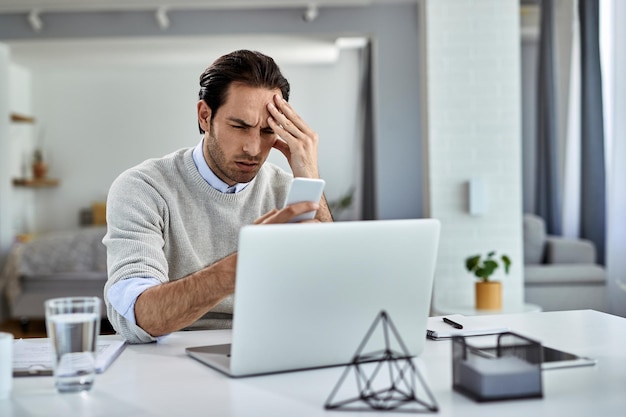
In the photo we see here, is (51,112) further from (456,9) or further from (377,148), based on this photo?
(456,9)

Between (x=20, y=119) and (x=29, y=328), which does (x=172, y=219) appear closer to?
(x=29, y=328)

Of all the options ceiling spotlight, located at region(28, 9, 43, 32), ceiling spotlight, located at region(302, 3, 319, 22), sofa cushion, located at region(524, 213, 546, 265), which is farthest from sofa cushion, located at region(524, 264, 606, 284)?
ceiling spotlight, located at region(28, 9, 43, 32)

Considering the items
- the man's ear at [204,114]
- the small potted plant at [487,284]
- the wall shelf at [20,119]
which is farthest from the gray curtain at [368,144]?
the man's ear at [204,114]

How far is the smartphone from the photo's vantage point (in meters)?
1.38

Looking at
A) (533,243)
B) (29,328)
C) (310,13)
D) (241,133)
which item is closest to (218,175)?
(241,133)

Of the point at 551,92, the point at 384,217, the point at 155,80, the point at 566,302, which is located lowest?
the point at 566,302

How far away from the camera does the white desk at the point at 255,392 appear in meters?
1.05

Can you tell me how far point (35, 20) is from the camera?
5992mm

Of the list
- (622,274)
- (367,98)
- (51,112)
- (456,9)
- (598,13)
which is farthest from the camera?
(51,112)

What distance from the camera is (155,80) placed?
9109mm

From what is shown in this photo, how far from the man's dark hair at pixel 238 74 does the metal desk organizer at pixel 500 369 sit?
42.0 inches

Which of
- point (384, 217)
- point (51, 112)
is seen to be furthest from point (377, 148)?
point (51, 112)

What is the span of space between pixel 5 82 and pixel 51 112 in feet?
7.20

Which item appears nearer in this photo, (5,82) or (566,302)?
(566,302)
